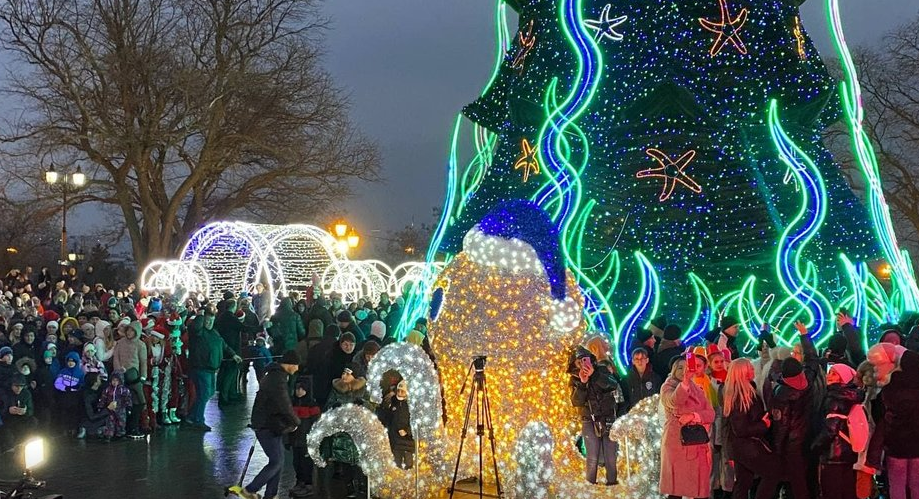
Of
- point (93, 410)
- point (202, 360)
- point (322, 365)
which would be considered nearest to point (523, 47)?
point (202, 360)

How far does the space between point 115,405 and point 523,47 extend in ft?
27.4

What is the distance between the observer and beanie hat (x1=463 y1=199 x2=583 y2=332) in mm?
7719

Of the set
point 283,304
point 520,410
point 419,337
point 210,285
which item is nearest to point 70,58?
point 210,285

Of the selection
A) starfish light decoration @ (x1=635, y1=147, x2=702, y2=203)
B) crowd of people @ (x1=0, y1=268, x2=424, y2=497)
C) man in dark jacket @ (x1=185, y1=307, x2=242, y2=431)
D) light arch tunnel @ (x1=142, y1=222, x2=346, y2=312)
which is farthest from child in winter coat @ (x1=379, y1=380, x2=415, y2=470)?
light arch tunnel @ (x1=142, y1=222, x2=346, y2=312)

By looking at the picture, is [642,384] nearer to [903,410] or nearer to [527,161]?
[903,410]

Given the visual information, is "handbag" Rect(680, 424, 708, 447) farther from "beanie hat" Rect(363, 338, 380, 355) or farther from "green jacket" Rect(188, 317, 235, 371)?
"green jacket" Rect(188, 317, 235, 371)

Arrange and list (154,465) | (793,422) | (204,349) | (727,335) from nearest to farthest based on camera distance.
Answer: (793,422), (154,465), (727,335), (204,349)

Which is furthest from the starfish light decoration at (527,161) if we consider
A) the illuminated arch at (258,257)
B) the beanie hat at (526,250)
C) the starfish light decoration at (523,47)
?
the illuminated arch at (258,257)

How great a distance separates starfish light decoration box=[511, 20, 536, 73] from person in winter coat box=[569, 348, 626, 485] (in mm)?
7906

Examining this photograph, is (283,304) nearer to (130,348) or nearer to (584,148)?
(130,348)

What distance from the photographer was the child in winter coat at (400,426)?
28.3 feet

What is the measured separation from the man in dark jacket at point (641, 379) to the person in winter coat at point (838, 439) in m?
2.19

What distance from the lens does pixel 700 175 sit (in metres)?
13.6

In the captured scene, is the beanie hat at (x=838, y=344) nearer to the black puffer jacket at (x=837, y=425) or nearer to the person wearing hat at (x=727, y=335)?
the person wearing hat at (x=727, y=335)
